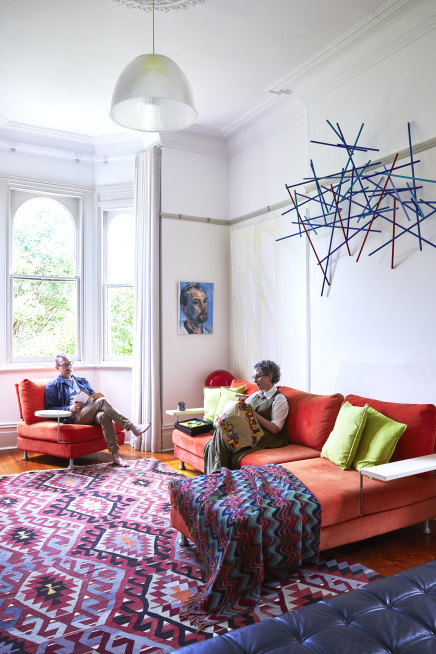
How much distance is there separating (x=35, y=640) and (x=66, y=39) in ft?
13.9

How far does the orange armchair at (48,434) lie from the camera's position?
509 centimetres

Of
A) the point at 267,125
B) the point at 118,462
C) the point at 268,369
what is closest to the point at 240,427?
the point at 268,369

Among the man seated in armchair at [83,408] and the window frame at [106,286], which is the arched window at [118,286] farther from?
the man seated in armchair at [83,408]

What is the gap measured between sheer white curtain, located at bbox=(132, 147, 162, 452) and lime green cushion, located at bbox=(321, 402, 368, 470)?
8.78ft

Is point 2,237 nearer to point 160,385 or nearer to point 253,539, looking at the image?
point 160,385

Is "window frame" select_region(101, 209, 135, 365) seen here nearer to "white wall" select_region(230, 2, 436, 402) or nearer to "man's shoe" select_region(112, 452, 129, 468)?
"man's shoe" select_region(112, 452, 129, 468)

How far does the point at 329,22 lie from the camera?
4012mm

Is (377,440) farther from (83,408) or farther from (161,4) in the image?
(161,4)

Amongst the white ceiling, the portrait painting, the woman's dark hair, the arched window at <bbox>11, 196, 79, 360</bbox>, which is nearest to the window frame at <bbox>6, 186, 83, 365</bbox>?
the arched window at <bbox>11, 196, 79, 360</bbox>

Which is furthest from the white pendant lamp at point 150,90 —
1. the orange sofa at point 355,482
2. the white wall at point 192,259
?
the white wall at point 192,259

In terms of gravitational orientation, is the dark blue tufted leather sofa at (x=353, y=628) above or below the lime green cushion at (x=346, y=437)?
below

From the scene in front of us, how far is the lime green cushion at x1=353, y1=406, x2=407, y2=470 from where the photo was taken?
332cm

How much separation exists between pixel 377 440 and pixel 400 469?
0.42 metres

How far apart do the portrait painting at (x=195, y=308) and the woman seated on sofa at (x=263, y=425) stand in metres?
1.91
